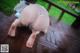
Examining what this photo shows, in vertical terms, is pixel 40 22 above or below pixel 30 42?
above

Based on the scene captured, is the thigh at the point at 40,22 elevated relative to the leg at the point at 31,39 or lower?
elevated

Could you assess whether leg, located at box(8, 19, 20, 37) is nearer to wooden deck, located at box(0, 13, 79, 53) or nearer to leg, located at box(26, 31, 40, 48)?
wooden deck, located at box(0, 13, 79, 53)

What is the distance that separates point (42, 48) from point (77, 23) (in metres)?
0.58

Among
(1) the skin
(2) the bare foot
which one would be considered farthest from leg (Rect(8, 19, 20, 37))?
(2) the bare foot

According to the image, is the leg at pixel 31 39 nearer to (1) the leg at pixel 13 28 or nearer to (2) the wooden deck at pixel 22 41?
(2) the wooden deck at pixel 22 41

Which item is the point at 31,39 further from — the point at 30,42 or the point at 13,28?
the point at 13,28

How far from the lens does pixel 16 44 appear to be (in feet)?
3.72

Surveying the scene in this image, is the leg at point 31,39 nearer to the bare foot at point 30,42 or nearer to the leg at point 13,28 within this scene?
the bare foot at point 30,42

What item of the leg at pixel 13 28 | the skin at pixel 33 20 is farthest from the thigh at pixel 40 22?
the leg at pixel 13 28

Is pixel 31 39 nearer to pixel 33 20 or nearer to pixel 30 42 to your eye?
pixel 30 42

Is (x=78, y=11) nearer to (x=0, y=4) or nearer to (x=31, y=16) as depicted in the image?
(x=31, y=16)

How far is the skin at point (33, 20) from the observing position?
3.87ft

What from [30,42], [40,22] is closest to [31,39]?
[30,42]

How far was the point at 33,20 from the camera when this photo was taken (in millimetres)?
1197
